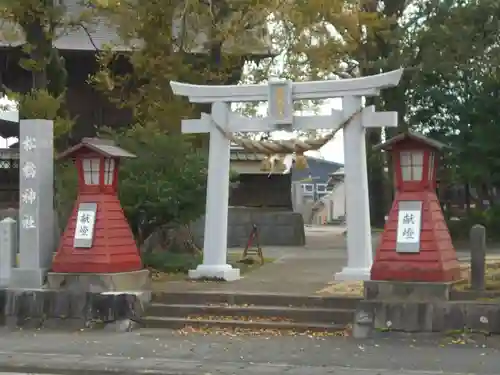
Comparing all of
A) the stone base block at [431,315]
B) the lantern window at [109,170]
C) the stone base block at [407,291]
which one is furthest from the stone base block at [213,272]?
the stone base block at [431,315]

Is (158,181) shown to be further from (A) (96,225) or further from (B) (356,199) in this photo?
(B) (356,199)

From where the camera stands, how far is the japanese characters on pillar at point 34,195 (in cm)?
1388

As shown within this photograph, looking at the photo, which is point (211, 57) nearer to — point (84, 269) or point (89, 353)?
point (84, 269)

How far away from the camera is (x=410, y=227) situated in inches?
475

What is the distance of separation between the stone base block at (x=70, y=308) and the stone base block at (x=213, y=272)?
2.13m

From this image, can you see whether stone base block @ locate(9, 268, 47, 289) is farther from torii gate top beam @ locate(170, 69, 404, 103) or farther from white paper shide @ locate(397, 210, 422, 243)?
white paper shide @ locate(397, 210, 422, 243)

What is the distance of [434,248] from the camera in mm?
11891

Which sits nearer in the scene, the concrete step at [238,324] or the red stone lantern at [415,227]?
the red stone lantern at [415,227]

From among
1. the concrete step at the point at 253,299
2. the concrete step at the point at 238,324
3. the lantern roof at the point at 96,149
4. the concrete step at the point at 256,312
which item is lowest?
Result: the concrete step at the point at 238,324

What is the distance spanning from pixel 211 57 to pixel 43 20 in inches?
172

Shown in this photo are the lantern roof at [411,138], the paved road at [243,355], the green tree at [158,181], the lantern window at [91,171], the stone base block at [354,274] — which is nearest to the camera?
the paved road at [243,355]

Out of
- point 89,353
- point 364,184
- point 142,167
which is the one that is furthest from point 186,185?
point 89,353

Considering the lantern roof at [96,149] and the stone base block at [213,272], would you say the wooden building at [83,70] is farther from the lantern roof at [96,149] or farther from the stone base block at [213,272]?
A: the lantern roof at [96,149]

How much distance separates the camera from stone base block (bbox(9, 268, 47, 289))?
1380 centimetres
